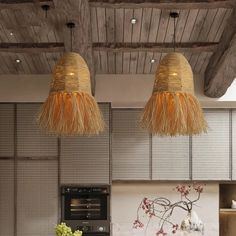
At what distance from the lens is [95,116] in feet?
11.0

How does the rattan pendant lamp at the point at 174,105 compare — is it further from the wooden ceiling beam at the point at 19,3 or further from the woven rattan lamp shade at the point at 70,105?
the wooden ceiling beam at the point at 19,3

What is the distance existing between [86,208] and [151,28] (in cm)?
255

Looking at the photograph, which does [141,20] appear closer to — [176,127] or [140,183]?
[176,127]

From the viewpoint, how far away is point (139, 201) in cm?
645

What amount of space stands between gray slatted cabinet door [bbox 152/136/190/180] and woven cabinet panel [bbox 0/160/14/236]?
1665 mm

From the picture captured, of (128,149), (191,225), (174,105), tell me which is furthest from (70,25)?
(128,149)

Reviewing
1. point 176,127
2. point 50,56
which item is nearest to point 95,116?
point 176,127

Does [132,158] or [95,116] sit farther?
[132,158]

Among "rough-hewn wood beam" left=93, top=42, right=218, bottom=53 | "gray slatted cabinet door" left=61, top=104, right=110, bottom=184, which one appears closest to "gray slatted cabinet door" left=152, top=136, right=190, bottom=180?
"gray slatted cabinet door" left=61, top=104, right=110, bottom=184

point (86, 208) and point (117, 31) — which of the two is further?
point (86, 208)

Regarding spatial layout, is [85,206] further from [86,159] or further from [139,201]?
[139,201]

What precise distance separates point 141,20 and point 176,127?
1.19 meters

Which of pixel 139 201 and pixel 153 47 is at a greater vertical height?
pixel 153 47

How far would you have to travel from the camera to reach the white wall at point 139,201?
6.41 meters
